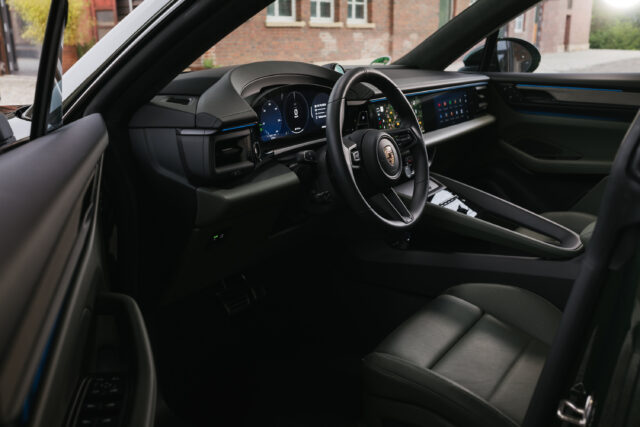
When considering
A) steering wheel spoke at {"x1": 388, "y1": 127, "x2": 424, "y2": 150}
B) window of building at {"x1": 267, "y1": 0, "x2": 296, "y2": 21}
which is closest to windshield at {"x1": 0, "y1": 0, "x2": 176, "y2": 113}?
steering wheel spoke at {"x1": 388, "y1": 127, "x2": 424, "y2": 150}

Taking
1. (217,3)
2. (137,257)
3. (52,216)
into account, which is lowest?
(137,257)

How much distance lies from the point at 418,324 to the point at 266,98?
0.78 meters

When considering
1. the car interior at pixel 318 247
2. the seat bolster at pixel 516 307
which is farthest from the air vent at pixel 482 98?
the seat bolster at pixel 516 307

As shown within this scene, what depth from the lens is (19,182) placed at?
25.6 inches

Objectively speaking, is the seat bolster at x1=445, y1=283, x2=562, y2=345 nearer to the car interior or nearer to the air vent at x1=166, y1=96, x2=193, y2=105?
the car interior

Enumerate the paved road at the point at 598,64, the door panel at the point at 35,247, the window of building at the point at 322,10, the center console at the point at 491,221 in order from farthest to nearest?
1. the window of building at the point at 322,10
2. the paved road at the point at 598,64
3. the center console at the point at 491,221
4. the door panel at the point at 35,247

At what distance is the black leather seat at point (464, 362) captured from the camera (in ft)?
4.17

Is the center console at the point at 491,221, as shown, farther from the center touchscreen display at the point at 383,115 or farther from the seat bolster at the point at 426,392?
the seat bolster at the point at 426,392

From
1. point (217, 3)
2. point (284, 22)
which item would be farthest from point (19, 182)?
point (284, 22)

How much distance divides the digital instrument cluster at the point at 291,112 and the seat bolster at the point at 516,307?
A: 69cm

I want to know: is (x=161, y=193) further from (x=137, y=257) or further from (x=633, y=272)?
(x=633, y=272)

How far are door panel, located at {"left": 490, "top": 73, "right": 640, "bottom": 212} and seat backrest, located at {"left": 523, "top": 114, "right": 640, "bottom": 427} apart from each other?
Result: 200 centimetres

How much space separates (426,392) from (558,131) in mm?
1960

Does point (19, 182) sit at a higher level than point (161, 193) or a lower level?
Result: higher
